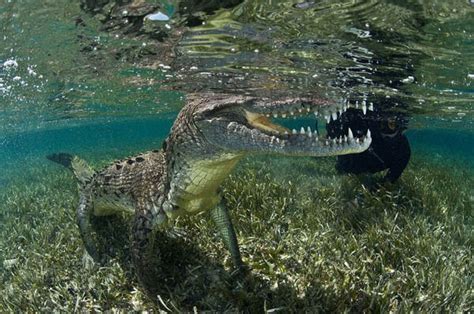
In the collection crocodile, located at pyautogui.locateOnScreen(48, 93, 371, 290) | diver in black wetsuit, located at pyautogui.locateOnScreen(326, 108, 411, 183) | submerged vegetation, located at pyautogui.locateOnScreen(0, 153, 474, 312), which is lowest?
diver in black wetsuit, located at pyautogui.locateOnScreen(326, 108, 411, 183)

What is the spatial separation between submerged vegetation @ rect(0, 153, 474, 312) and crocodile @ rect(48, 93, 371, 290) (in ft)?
1.44

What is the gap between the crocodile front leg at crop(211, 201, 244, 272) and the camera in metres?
5.60

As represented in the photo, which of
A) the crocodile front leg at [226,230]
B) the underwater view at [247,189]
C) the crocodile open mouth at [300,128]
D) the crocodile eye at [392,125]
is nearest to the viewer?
the crocodile open mouth at [300,128]

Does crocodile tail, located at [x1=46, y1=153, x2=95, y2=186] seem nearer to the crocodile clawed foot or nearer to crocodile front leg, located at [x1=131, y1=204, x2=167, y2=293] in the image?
crocodile front leg, located at [x1=131, y1=204, x2=167, y2=293]

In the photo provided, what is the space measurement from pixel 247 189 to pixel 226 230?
8.09 feet

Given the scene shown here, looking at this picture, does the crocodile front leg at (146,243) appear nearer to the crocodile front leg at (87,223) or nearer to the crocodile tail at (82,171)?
the crocodile front leg at (87,223)

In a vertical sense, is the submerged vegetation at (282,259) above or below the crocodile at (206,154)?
below

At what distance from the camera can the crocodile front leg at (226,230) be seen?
18.4 feet

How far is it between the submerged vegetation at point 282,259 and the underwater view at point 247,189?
3 cm

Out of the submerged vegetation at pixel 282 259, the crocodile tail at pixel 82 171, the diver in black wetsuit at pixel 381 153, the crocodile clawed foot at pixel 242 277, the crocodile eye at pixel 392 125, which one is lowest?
the diver in black wetsuit at pixel 381 153

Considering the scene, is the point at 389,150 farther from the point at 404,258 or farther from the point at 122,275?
the point at 122,275

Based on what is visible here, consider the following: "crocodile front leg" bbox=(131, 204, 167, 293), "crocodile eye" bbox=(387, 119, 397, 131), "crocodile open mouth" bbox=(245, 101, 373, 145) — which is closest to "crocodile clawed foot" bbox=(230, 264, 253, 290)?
"crocodile front leg" bbox=(131, 204, 167, 293)

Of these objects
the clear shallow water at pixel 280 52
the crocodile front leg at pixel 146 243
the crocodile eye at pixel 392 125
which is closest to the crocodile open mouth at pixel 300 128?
the crocodile front leg at pixel 146 243

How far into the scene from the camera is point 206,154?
5.07 metres
